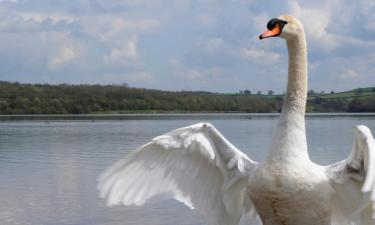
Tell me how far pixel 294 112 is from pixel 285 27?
3.05 ft

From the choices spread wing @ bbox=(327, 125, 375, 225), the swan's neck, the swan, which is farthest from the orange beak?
spread wing @ bbox=(327, 125, 375, 225)

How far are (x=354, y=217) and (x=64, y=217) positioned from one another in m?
13.8

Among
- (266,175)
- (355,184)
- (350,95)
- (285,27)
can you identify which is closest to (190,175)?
(266,175)

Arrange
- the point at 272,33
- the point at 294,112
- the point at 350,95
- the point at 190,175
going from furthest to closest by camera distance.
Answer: the point at 350,95
the point at 190,175
the point at 294,112
the point at 272,33

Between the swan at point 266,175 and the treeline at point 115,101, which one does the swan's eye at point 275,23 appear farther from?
the treeline at point 115,101

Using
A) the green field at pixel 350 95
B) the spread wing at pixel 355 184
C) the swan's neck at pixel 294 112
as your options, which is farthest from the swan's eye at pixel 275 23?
the green field at pixel 350 95

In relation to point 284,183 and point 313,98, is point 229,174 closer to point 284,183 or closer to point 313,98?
point 284,183

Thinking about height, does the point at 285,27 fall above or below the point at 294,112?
above

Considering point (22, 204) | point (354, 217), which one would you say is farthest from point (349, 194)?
point (22, 204)

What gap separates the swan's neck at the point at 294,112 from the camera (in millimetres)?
7816

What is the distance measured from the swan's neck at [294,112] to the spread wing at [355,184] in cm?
45

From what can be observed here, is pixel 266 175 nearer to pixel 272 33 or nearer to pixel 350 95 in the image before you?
pixel 272 33

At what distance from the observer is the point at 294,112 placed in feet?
26.6

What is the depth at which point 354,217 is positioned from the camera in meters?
8.05
